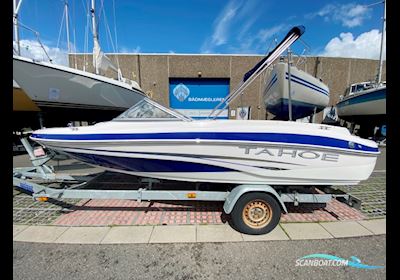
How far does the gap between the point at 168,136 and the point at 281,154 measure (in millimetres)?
1554

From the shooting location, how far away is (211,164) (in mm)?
2531

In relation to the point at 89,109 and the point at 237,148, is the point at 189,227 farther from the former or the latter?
the point at 89,109

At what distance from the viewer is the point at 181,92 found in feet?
45.4

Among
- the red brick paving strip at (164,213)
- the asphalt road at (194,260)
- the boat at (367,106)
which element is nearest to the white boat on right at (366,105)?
the boat at (367,106)

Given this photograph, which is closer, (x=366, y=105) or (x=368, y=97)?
(x=368, y=97)

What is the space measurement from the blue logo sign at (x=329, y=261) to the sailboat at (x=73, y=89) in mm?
7080

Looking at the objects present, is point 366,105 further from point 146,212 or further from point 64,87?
point 64,87

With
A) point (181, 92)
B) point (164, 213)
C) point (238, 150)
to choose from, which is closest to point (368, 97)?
point (238, 150)

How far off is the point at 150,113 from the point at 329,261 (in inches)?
119

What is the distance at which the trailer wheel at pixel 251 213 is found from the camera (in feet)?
8.23

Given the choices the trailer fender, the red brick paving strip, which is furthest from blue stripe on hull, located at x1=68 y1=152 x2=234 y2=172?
the red brick paving strip

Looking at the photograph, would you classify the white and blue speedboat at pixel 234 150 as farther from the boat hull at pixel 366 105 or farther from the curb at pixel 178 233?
the boat hull at pixel 366 105
